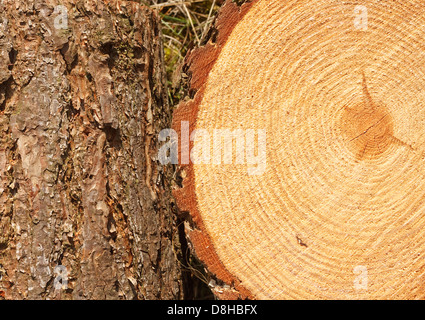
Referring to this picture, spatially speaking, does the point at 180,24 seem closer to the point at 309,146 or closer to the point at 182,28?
the point at 182,28

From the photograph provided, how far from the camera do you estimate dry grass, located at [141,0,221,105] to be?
1.85 metres

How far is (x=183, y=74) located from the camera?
4.17 ft

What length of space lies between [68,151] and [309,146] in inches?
26.9

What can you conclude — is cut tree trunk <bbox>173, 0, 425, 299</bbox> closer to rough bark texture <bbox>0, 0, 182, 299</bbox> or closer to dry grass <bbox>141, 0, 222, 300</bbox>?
rough bark texture <bbox>0, 0, 182, 299</bbox>

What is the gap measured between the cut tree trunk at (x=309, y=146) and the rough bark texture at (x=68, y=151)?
20 centimetres

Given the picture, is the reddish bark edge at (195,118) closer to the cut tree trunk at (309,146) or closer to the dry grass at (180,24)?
the cut tree trunk at (309,146)

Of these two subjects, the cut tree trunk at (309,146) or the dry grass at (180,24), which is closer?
the cut tree trunk at (309,146)

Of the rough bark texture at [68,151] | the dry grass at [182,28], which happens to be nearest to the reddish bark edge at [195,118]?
the rough bark texture at [68,151]

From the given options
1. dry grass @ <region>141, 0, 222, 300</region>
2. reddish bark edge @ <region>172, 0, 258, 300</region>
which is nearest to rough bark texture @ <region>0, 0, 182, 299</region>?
reddish bark edge @ <region>172, 0, 258, 300</region>

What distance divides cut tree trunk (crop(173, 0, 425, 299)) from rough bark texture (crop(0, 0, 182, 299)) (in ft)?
0.66

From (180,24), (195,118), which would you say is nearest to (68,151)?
(195,118)

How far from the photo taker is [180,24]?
190 cm

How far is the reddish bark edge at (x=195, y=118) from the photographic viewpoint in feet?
3.94
